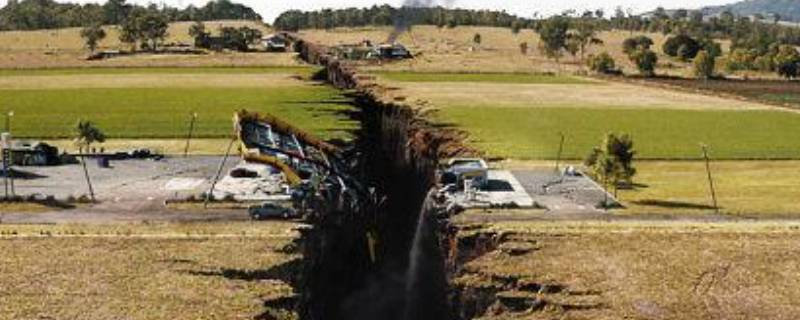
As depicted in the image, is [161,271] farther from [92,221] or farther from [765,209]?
[765,209]

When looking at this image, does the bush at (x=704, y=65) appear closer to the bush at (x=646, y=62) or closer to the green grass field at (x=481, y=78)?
the bush at (x=646, y=62)

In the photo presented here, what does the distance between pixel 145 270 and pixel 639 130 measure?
68985 millimetres

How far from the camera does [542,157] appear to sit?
84312 mm

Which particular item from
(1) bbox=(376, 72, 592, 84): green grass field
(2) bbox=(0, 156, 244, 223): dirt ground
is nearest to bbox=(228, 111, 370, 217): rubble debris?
(2) bbox=(0, 156, 244, 223): dirt ground

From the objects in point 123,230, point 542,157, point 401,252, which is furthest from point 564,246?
point 542,157

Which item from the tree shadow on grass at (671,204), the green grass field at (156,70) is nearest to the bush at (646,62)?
the green grass field at (156,70)

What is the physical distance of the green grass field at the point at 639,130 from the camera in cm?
8838

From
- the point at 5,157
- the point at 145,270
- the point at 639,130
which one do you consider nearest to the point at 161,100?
the point at 5,157

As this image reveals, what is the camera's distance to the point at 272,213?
196 feet

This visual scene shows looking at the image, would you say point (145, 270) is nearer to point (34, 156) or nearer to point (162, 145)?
point (34, 156)

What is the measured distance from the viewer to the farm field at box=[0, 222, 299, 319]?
127 feet

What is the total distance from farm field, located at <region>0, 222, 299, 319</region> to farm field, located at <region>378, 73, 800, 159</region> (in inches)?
1469

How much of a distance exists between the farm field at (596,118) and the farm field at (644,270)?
30534 millimetres

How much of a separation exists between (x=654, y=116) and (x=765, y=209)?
2091 inches
